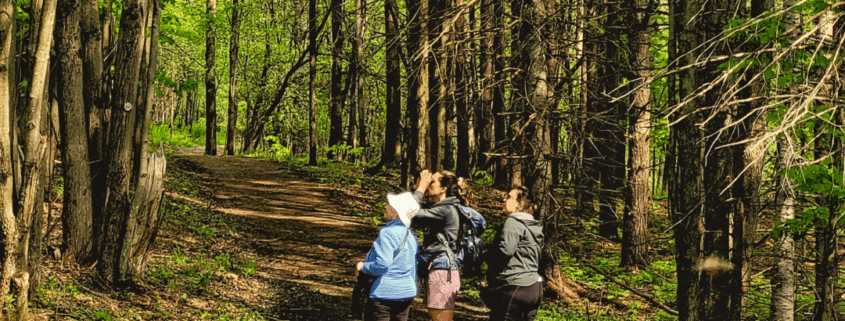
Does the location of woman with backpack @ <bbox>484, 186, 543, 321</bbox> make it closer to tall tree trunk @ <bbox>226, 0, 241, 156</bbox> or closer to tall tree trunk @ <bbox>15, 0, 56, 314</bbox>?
tall tree trunk @ <bbox>15, 0, 56, 314</bbox>

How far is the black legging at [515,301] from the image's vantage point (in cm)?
607

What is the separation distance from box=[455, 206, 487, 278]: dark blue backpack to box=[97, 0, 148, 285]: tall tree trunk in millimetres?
3617

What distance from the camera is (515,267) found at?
611cm

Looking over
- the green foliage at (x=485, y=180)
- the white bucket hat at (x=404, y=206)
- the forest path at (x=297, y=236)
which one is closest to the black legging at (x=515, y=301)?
the white bucket hat at (x=404, y=206)

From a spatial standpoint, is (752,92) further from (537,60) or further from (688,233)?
(537,60)

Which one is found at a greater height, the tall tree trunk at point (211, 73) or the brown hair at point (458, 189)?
the tall tree trunk at point (211, 73)

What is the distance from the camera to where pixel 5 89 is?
5113 millimetres

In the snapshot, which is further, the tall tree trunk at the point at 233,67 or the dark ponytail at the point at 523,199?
the tall tree trunk at the point at 233,67

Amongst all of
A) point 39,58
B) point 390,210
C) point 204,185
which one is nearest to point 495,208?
point 204,185

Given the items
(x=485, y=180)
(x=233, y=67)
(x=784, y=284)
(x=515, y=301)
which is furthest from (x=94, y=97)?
(x=233, y=67)

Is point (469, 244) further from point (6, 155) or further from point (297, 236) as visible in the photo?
point (297, 236)

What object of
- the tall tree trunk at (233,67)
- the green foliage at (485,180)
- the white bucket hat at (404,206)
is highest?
the tall tree trunk at (233,67)

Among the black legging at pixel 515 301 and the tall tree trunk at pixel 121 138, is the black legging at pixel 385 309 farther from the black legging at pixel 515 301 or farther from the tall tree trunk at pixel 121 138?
the tall tree trunk at pixel 121 138

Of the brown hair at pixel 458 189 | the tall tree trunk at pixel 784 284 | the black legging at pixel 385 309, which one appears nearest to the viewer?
the black legging at pixel 385 309
